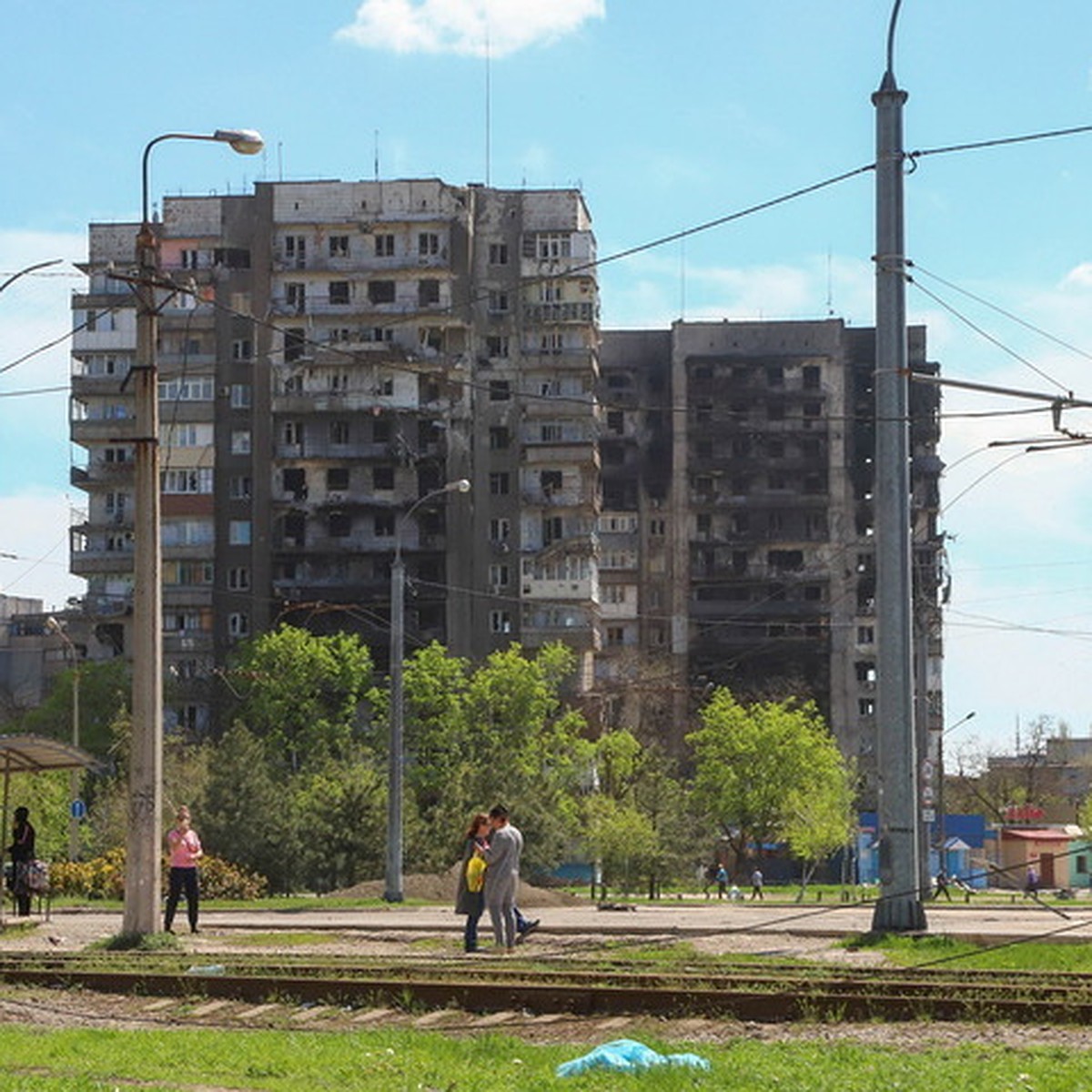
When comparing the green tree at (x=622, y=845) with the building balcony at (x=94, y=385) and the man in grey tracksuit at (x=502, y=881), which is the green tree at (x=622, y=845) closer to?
the man in grey tracksuit at (x=502, y=881)

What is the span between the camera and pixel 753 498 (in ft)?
468

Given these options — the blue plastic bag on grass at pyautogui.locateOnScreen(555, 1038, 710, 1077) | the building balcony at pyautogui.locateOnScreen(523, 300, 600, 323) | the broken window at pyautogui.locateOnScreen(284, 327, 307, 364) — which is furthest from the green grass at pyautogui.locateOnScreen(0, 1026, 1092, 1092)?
the building balcony at pyautogui.locateOnScreen(523, 300, 600, 323)

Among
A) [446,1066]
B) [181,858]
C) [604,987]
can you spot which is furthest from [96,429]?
[446,1066]

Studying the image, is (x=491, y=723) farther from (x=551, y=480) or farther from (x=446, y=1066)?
(x=446, y=1066)

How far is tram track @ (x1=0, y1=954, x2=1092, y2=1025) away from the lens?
1683 centimetres

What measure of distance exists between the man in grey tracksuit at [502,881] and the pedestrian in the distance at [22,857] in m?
9.40

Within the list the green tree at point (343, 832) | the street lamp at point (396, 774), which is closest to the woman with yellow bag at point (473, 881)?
the street lamp at point (396, 774)

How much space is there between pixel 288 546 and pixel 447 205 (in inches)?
834

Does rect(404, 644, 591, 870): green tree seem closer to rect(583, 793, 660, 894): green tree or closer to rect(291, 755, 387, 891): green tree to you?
rect(583, 793, 660, 894): green tree

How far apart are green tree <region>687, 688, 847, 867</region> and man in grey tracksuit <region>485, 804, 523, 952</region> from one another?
8665 cm

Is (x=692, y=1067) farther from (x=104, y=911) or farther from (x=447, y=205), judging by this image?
(x=447, y=205)

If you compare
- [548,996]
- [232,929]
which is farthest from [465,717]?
[548,996]

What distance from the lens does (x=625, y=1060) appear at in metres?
14.1

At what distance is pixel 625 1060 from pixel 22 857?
20351 millimetres
